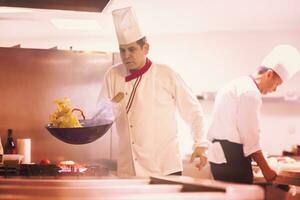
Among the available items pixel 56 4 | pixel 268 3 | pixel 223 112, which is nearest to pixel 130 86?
pixel 223 112

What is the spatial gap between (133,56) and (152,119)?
0.33 m

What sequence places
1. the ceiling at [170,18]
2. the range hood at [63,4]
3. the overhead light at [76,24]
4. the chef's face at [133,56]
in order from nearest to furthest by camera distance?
the range hood at [63,4]
the chef's face at [133,56]
the ceiling at [170,18]
the overhead light at [76,24]

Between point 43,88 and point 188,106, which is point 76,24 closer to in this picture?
point 43,88

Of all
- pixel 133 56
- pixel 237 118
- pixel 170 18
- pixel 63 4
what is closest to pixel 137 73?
pixel 133 56

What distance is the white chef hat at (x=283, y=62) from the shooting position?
2676 millimetres

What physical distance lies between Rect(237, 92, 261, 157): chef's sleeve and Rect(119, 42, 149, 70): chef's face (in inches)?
22.2

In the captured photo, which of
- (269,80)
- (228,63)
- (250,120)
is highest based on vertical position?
(228,63)

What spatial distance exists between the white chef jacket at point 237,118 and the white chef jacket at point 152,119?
9.7 inches

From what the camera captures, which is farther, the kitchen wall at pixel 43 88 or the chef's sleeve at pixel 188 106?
the kitchen wall at pixel 43 88

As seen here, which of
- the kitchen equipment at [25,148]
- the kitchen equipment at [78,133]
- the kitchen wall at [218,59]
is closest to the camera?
the kitchen equipment at [78,133]

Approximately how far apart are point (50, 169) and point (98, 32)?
2840 mm

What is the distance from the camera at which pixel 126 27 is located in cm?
254

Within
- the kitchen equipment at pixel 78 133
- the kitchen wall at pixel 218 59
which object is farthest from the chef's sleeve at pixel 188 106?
the kitchen wall at pixel 218 59

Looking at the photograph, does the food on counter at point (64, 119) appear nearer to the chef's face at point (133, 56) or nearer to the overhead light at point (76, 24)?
the chef's face at point (133, 56)
